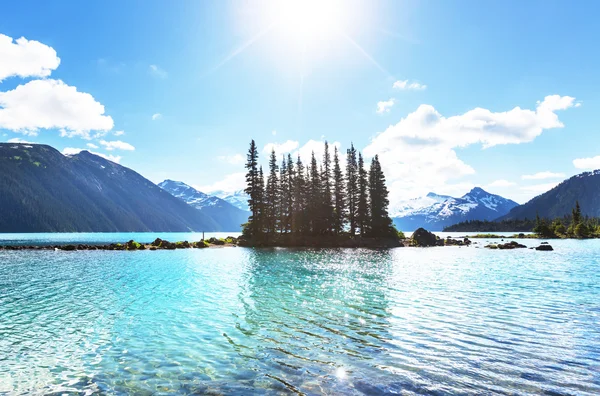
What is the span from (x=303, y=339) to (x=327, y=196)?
265 feet

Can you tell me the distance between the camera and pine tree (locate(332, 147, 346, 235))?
304 feet

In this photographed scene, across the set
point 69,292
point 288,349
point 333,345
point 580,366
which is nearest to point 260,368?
point 288,349

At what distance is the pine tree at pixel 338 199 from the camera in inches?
3652

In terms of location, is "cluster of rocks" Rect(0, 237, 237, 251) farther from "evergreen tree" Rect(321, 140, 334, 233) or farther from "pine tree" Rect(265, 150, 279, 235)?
"evergreen tree" Rect(321, 140, 334, 233)

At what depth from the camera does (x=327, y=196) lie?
93312 mm

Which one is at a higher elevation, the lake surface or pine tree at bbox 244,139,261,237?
pine tree at bbox 244,139,261,237

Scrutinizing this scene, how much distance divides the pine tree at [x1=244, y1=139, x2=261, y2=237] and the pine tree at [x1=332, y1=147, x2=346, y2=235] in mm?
21855

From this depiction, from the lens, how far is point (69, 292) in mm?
23719

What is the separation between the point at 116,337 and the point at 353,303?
12.6 meters

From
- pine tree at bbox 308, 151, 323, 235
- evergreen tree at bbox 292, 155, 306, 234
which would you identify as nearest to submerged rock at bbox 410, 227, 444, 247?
pine tree at bbox 308, 151, 323, 235

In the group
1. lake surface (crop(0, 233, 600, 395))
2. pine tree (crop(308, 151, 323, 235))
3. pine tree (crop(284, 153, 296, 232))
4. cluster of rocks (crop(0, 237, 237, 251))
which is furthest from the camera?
pine tree (crop(284, 153, 296, 232))

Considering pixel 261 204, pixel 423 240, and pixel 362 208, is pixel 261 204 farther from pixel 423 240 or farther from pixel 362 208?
pixel 423 240

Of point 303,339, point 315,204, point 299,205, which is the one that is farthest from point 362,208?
point 303,339

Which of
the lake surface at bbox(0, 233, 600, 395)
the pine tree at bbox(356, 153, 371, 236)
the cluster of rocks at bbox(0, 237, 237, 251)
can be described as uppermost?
the pine tree at bbox(356, 153, 371, 236)
